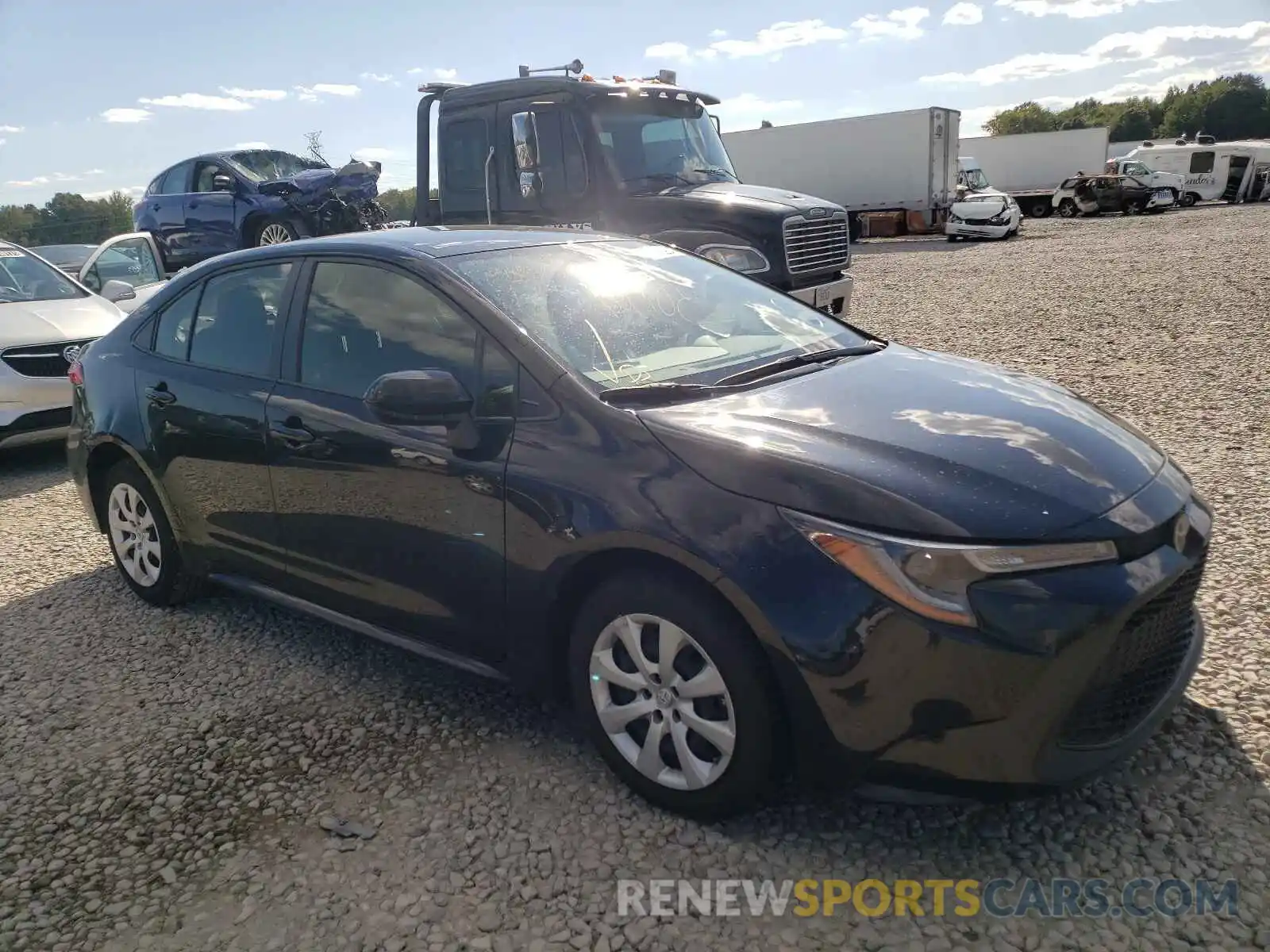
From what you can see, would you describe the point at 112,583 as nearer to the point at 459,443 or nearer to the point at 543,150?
the point at 459,443

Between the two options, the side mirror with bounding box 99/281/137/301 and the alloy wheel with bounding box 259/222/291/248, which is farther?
the alloy wheel with bounding box 259/222/291/248

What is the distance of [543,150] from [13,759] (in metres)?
6.31

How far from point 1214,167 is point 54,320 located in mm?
40558

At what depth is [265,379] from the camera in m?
3.67

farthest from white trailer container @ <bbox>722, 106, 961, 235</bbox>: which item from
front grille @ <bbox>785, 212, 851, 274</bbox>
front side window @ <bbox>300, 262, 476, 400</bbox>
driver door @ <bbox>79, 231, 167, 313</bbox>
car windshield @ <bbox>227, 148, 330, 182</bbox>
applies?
front side window @ <bbox>300, 262, 476, 400</bbox>

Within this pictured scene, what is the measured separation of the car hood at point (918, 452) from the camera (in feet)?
7.66

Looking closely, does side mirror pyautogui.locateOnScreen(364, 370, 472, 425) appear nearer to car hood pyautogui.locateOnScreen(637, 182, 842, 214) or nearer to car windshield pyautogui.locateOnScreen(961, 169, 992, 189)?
car hood pyautogui.locateOnScreen(637, 182, 842, 214)

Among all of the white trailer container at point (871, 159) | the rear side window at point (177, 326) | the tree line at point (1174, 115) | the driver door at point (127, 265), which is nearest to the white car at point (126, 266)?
the driver door at point (127, 265)

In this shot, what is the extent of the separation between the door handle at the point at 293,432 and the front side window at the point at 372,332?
149 mm

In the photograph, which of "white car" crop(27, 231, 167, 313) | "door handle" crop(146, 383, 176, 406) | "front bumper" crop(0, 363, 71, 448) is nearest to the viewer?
"door handle" crop(146, 383, 176, 406)

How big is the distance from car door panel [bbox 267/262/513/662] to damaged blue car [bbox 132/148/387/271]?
9237 mm

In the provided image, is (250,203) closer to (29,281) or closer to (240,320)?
(29,281)

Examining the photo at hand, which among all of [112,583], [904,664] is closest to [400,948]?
[904,664]

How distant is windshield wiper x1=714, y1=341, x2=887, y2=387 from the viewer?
10.1ft
